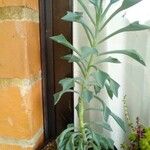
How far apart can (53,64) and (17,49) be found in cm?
14

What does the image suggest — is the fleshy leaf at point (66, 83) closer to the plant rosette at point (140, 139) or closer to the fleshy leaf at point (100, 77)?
the fleshy leaf at point (100, 77)

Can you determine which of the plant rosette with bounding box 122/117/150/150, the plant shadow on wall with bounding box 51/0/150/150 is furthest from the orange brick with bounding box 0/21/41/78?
the plant rosette with bounding box 122/117/150/150

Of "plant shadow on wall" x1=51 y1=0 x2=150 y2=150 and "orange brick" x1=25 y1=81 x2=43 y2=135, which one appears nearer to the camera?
"plant shadow on wall" x1=51 y1=0 x2=150 y2=150

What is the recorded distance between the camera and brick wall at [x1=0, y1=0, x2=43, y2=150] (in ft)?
2.19

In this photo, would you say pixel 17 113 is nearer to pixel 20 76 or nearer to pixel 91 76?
pixel 20 76

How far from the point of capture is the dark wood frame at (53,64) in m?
0.75

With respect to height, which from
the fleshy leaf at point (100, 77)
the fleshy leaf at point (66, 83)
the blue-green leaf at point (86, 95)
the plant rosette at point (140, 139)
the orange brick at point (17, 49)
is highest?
the orange brick at point (17, 49)

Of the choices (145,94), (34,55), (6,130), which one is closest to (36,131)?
(6,130)

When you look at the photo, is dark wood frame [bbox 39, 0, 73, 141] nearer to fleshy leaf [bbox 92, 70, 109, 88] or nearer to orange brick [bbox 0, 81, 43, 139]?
orange brick [bbox 0, 81, 43, 139]

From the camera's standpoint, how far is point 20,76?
2.27ft

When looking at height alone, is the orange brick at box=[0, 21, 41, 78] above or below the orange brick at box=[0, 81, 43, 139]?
above

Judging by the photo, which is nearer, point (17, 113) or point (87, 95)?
point (87, 95)

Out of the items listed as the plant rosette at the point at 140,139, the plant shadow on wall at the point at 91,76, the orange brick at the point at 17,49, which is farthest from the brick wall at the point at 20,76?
the plant rosette at the point at 140,139

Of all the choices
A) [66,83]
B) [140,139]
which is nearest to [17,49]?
[66,83]
